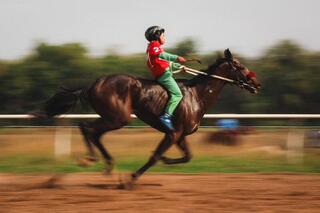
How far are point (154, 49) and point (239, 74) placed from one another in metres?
1.42

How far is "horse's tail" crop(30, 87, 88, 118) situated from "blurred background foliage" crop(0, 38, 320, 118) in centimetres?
964

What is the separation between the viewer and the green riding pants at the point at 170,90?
7.91 metres

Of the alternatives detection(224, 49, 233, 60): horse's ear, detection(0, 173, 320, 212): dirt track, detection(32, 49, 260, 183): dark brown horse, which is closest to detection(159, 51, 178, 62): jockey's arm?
detection(32, 49, 260, 183): dark brown horse

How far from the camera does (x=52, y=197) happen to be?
22.7 ft

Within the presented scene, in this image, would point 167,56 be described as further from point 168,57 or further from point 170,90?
point 170,90

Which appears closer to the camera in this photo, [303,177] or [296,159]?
[303,177]

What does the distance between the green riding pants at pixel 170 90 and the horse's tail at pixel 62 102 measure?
1176 mm

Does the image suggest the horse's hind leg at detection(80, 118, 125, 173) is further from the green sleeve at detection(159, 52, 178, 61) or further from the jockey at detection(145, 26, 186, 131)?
the green sleeve at detection(159, 52, 178, 61)

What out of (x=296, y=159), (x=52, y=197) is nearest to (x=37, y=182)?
(x=52, y=197)

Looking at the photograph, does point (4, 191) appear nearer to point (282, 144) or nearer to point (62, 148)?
point (62, 148)

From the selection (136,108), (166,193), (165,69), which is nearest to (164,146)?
(136,108)

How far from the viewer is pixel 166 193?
7.26 meters

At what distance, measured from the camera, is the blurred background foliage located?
19.6 meters

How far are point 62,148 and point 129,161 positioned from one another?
4.31 ft
